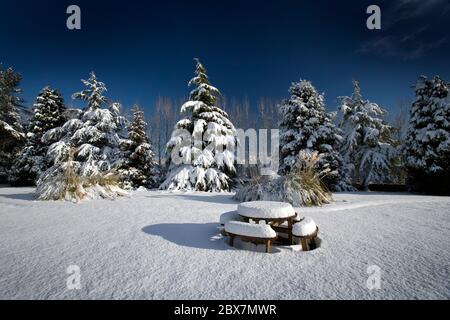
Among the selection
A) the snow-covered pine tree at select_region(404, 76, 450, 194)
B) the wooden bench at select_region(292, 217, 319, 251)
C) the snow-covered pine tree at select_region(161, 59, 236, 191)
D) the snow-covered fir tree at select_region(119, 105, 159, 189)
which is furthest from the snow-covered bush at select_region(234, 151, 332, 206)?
the snow-covered fir tree at select_region(119, 105, 159, 189)

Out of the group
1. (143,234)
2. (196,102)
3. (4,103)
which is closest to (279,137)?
(196,102)

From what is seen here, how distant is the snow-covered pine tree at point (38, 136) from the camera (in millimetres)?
13375

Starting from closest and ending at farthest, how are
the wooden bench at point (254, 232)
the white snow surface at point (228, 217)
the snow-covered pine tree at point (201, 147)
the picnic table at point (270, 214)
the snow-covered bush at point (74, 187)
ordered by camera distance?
1. the wooden bench at point (254, 232)
2. the picnic table at point (270, 214)
3. the white snow surface at point (228, 217)
4. the snow-covered bush at point (74, 187)
5. the snow-covered pine tree at point (201, 147)

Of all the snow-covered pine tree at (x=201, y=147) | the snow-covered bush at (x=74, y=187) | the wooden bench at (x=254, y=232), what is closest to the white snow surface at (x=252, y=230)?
the wooden bench at (x=254, y=232)

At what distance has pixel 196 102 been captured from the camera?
35.8 feet

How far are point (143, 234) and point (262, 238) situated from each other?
1924mm

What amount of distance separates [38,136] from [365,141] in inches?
802

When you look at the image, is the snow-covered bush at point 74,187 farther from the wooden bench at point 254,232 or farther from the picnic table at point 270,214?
the wooden bench at point 254,232

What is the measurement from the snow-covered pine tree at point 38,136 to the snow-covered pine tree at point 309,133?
14.6 meters

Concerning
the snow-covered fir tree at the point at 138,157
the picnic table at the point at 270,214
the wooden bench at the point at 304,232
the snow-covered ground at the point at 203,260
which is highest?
the snow-covered fir tree at the point at 138,157

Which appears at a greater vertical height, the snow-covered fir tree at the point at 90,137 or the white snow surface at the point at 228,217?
the snow-covered fir tree at the point at 90,137

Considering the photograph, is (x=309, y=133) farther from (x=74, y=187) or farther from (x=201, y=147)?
(x=74, y=187)
